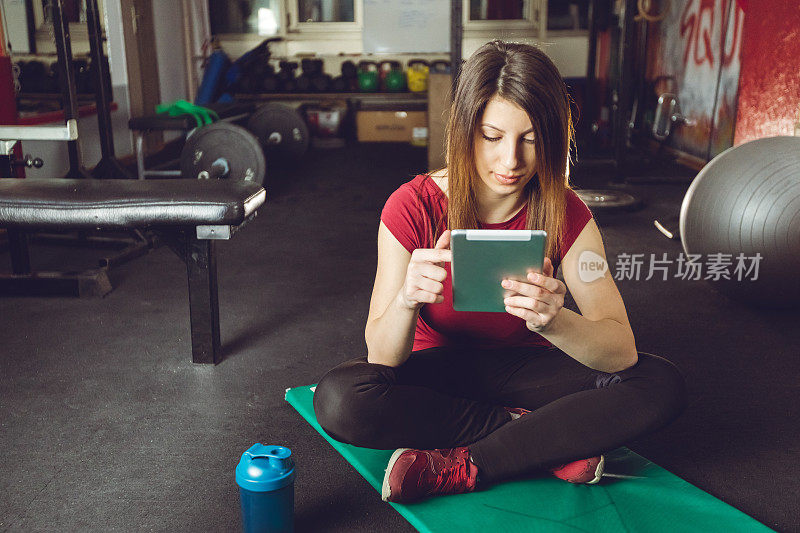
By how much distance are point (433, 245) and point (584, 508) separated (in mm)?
554

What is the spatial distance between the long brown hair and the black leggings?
0.32 meters

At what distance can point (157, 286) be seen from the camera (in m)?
2.71

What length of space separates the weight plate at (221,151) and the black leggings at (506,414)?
2.66 metres

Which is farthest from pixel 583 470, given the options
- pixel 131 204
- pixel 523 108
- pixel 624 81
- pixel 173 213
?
pixel 624 81

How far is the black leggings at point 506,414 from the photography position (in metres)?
1.28

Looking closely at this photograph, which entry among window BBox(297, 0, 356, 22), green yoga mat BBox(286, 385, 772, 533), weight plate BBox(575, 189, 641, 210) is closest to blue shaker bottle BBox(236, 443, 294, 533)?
green yoga mat BBox(286, 385, 772, 533)

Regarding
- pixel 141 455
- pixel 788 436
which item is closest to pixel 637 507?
pixel 788 436

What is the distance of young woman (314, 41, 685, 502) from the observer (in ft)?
3.86

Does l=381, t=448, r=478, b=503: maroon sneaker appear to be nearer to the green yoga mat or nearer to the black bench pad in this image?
the green yoga mat

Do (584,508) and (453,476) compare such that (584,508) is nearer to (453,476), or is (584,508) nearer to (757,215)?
(453,476)

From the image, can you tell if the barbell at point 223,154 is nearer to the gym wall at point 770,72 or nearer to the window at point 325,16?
the gym wall at point 770,72

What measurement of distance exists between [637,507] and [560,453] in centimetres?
18

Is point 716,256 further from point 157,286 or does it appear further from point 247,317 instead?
point 157,286

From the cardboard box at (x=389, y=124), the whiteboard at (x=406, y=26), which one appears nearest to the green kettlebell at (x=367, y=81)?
the cardboard box at (x=389, y=124)
